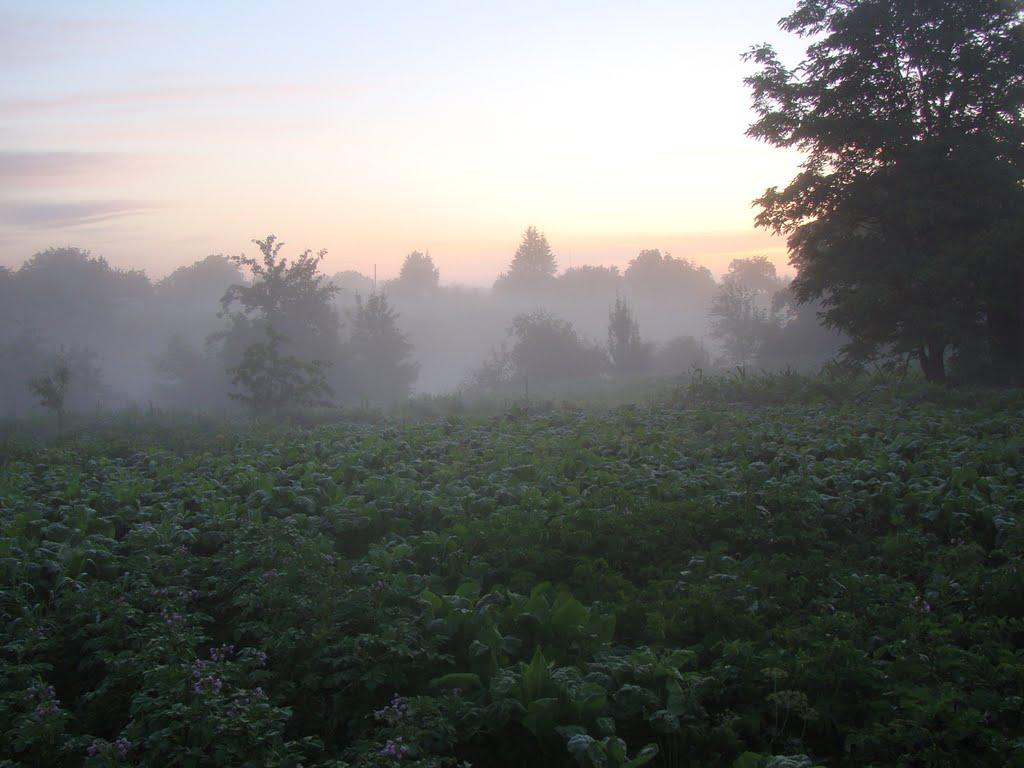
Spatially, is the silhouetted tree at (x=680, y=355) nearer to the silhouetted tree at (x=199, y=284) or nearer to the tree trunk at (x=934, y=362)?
the tree trunk at (x=934, y=362)

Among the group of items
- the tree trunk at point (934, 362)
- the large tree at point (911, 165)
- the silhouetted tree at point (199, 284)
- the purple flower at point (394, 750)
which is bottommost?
the purple flower at point (394, 750)

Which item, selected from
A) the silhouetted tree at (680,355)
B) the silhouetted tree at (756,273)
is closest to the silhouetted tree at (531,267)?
the silhouetted tree at (756,273)

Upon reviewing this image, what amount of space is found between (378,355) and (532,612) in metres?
51.2

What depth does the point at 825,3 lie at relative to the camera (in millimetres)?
17609

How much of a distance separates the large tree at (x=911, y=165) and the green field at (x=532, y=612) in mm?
6380

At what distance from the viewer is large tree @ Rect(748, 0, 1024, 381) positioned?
16281 mm

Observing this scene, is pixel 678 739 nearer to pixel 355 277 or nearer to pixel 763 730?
pixel 763 730

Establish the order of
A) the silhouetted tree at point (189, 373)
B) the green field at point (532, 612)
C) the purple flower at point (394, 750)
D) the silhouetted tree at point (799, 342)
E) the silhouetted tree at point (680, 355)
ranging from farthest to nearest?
the silhouetted tree at point (189, 373), the silhouetted tree at point (680, 355), the silhouetted tree at point (799, 342), the green field at point (532, 612), the purple flower at point (394, 750)

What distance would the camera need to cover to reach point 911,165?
1673 centimetres

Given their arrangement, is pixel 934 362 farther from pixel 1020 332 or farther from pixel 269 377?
pixel 269 377

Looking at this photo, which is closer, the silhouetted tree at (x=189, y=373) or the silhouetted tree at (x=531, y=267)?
the silhouetted tree at (x=189, y=373)

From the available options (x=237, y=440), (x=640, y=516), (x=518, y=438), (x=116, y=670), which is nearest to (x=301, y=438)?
(x=237, y=440)

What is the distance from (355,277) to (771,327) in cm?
13182

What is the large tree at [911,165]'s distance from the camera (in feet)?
53.4
